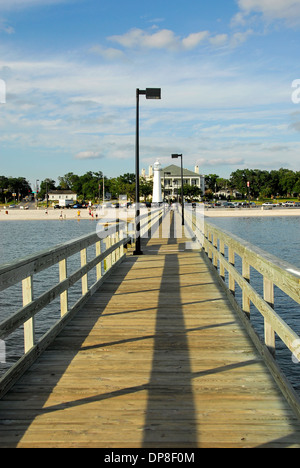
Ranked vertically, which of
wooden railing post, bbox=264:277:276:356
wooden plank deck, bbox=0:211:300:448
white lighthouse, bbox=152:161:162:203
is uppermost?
white lighthouse, bbox=152:161:162:203

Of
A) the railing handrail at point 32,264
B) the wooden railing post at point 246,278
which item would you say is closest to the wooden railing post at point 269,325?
the wooden railing post at point 246,278

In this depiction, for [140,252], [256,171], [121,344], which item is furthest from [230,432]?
[256,171]

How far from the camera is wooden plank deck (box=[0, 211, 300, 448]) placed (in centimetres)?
342

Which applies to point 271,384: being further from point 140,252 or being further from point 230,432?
point 140,252

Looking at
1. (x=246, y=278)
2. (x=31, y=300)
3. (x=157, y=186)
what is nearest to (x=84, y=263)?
(x=246, y=278)

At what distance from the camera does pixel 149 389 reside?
4328 mm

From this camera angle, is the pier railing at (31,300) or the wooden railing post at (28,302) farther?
the wooden railing post at (28,302)

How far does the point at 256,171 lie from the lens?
18938 cm

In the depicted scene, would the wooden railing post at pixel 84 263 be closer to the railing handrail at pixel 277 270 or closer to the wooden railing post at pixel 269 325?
the railing handrail at pixel 277 270

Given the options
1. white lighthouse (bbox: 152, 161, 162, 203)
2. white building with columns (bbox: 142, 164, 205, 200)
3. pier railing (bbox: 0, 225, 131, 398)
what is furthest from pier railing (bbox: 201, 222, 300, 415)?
white building with columns (bbox: 142, 164, 205, 200)

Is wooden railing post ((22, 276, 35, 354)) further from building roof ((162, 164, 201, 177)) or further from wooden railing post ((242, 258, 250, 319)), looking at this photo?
building roof ((162, 164, 201, 177))

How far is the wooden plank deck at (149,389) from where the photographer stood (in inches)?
135

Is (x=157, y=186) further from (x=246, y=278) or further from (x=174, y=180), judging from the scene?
(x=246, y=278)
